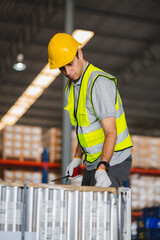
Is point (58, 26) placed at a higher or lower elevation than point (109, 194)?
higher

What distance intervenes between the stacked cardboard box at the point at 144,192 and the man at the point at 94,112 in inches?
366

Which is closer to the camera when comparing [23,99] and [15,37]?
[15,37]

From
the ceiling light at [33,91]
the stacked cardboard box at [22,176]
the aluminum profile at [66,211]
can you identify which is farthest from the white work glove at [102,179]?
the ceiling light at [33,91]

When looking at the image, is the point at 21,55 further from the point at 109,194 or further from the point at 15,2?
the point at 109,194

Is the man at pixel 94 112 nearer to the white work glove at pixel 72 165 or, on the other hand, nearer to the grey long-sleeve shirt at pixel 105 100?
the grey long-sleeve shirt at pixel 105 100

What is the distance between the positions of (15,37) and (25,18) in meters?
1.41

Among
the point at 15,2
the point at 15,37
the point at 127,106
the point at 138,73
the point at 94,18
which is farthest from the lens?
the point at 127,106


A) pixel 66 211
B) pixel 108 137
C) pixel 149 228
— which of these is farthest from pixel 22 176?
pixel 66 211

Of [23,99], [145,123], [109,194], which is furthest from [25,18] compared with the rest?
[145,123]

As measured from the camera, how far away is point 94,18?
11914 millimetres

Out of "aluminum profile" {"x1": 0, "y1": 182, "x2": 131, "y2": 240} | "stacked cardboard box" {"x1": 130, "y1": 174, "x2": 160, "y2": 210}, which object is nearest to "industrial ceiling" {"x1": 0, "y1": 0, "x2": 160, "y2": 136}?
"stacked cardboard box" {"x1": 130, "y1": 174, "x2": 160, "y2": 210}

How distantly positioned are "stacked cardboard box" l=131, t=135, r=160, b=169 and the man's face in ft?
29.9

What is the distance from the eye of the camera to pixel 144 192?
12.7m

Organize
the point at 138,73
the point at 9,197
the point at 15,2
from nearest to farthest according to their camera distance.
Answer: the point at 9,197, the point at 15,2, the point at 138,73
